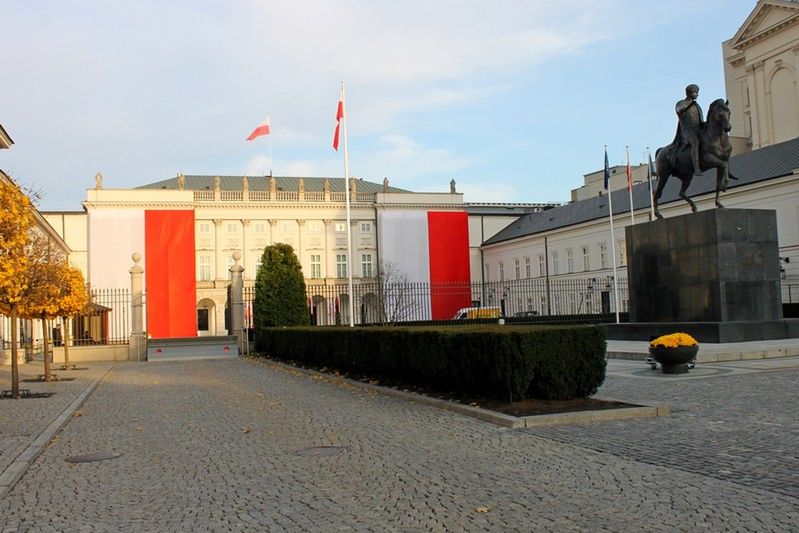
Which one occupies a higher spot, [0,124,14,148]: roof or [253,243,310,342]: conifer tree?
[0,124,14,148]: roof

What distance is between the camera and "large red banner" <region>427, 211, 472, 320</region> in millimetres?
79938

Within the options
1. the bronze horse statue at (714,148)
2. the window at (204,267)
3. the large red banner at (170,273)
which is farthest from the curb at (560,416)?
the window at (204,267)

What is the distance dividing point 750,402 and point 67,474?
30.7 ft

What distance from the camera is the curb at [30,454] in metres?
7.90

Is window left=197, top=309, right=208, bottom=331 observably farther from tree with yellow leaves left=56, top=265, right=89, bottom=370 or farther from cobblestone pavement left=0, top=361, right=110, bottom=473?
tree with yellow leaves left=56, top=265, right=89, bottom=370

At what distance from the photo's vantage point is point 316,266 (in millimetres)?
83812

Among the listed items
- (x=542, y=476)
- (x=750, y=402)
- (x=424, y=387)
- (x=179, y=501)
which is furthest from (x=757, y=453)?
(x=424, y=387)

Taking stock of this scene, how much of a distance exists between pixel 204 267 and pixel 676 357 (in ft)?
227

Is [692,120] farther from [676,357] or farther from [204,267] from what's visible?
[204,267]

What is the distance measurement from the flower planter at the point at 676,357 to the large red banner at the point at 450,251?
2452 inches

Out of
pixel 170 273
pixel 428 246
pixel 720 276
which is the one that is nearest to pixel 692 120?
pixel 720 276

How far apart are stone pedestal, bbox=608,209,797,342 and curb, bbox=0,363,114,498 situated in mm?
16678

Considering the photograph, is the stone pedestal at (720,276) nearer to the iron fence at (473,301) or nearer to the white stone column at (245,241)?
the iron fence at (473,301)

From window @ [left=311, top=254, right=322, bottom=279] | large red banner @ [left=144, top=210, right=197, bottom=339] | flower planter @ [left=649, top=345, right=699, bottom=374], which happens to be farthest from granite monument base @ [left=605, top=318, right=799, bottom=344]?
window @ [left=311, top=254, right=322, bottom=279]
